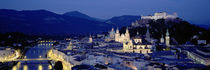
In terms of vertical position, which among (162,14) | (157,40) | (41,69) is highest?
(162,14)

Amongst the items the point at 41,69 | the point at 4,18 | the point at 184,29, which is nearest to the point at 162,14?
the point at 184,29

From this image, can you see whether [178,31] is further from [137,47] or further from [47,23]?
[47,23]

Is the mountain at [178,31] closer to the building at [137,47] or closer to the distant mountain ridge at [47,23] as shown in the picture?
the building at [137,47]

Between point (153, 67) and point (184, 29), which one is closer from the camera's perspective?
point (153, 67)

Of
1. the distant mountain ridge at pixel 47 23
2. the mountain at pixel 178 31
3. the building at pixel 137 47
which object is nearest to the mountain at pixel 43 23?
the distant mountain ridge at pixel 47 23

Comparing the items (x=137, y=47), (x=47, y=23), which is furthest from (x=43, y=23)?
(x=137, y=47)

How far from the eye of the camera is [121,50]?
96.4ft

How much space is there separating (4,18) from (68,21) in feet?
121

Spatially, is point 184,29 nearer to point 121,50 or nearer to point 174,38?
point 174,38

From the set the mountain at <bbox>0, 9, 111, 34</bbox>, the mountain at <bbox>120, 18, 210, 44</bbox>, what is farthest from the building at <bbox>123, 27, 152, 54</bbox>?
the mountain at <bbox>0, 9, 111, 34</bbox>

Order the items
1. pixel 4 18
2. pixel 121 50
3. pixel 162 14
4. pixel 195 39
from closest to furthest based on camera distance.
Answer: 1. pixel 121 50
2. pixel 195 39
3. pixel 162 14
4. pixel 4 18

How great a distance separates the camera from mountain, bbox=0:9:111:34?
112119 millimetres

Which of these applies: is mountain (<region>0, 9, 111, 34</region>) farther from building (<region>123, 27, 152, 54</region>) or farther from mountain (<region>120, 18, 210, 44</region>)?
building (<region>123, 27, 152, 54</region>)

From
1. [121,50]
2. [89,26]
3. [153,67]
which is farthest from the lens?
[89,26]
